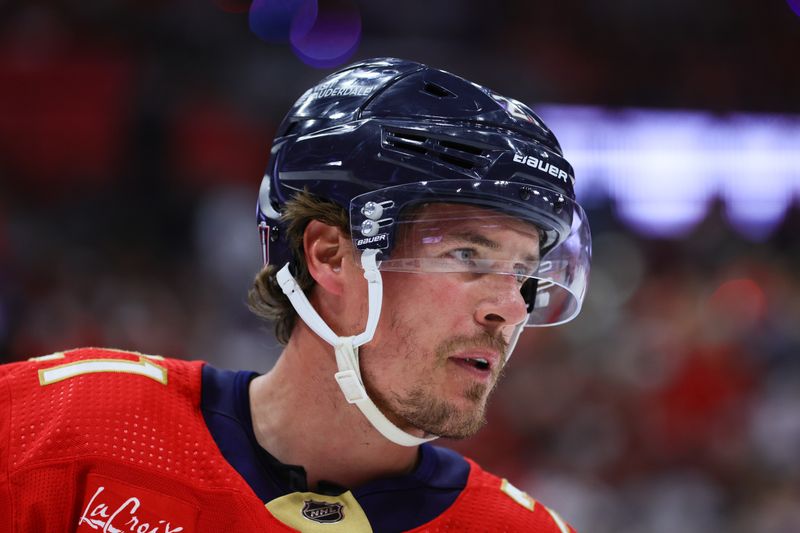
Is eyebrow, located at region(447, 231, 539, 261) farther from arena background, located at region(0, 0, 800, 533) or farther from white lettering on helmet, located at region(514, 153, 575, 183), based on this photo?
arena background, located at region(0, 0, 800, 533)

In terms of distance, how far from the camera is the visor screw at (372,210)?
1775 millimetres

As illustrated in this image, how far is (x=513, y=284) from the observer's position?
1.81m

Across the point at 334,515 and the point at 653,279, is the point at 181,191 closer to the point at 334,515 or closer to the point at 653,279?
the point at 653,279

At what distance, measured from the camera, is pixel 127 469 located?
1.71m

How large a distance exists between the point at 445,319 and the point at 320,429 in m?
0.33

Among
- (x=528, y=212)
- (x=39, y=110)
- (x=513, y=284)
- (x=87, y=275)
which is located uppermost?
(x=528, y=212)

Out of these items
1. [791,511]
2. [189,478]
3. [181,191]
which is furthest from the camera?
[181,191]

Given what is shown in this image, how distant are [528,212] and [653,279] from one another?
245 inches

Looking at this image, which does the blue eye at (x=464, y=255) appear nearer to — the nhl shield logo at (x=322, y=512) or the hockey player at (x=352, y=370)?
the hockey player at (x=352, y=370)

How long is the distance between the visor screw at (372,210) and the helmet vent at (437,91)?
10.6 inches

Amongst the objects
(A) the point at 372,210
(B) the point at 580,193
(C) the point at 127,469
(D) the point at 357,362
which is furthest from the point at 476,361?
(B) the point at 580,193

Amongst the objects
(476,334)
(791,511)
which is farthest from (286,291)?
(791,511)

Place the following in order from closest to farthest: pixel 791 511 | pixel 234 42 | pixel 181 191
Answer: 1. pixel 791 511
2. pixel 181 191
3. pixel 234 42

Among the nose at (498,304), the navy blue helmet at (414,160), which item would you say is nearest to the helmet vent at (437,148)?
the navy blue helmet at (414,160)
